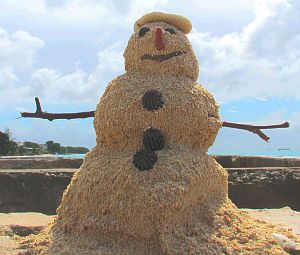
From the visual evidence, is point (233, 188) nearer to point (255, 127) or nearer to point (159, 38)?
→ point (255, 127)

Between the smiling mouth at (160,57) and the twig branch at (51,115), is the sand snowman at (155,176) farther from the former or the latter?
the twig branch at (51,115)

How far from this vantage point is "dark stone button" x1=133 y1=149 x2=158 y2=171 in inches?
213

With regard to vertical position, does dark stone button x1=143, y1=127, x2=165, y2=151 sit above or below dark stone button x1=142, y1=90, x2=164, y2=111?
below

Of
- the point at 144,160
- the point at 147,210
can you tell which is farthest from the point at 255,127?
the point at 147,210

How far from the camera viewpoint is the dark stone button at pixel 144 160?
17.7 ft

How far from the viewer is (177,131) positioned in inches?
222

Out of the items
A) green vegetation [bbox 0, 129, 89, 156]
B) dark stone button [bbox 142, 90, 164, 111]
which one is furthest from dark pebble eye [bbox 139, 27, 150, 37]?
green vegetation [bbox 0, 129, 89, 156]

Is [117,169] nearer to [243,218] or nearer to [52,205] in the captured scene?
[243,218]

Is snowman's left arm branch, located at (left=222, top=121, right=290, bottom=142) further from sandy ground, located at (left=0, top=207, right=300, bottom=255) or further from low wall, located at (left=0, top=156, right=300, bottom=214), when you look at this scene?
low wall, located at (left=0, top=156, right=300, bottom=214)

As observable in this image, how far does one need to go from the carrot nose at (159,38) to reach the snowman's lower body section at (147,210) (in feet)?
3.84

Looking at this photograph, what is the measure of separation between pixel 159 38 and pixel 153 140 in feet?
3.72

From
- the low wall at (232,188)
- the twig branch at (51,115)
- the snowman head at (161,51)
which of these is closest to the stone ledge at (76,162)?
the low wall at (232,188)

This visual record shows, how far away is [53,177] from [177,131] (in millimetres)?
5481

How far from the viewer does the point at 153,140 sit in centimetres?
554
